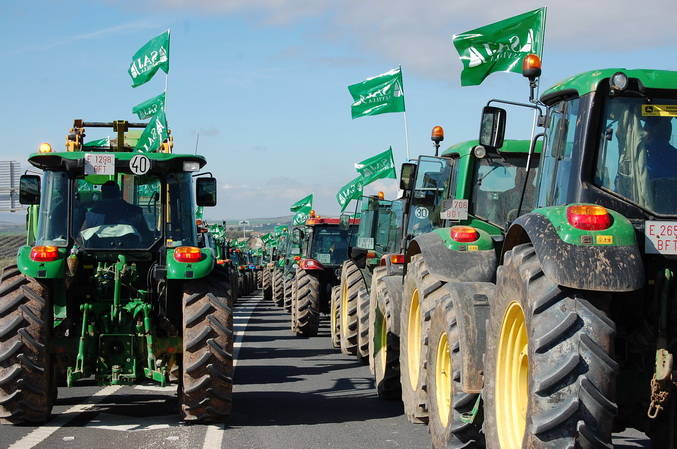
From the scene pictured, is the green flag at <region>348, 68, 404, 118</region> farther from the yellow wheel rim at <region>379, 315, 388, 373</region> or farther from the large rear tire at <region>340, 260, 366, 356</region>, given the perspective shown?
the yellow wheel rim at <region>379, 315, 388, 373</region>

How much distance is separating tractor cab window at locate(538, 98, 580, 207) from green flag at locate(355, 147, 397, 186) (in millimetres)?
17032

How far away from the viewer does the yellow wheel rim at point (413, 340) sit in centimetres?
954

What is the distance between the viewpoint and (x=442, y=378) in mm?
7871

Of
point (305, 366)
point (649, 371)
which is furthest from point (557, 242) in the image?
point (305, 366)

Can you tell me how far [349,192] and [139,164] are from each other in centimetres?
1751

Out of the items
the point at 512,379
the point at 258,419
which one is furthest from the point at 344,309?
the point at 512,379

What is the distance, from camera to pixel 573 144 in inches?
243

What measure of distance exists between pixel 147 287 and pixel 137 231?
1.90 ft

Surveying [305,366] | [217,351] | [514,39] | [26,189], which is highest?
[514,39]

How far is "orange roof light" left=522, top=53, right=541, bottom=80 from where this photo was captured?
23.4ft

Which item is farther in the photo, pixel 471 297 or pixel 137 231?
pixel 137 231

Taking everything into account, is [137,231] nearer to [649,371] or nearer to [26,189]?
[26,189]

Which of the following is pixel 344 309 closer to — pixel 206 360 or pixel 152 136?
pixel 152 136

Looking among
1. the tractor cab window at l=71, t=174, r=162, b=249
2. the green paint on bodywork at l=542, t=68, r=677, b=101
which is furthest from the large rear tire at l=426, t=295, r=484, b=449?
the tractor cab window at l=71, t=174, r=162, b=249
